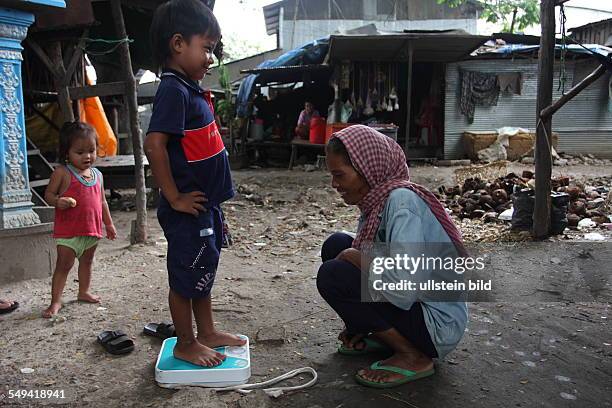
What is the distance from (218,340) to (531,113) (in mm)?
12528

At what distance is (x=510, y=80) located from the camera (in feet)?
41.7

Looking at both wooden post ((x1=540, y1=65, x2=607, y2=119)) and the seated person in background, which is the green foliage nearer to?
the seated person in background

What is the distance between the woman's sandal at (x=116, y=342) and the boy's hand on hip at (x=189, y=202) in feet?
2.88

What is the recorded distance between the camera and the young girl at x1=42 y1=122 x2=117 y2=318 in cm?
317

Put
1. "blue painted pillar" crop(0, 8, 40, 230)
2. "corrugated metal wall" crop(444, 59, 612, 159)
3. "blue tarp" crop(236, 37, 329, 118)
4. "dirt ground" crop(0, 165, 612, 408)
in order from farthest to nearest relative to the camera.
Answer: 1. "corrugated metal wall" crop(444, 59, 612, 159)
2. "blue tarp" crop(236, 37, 329, 118)
3. "blue painted pillar" crop(0, 8, 40, 230)
4. "dirt ground" crop(0, 165, 612, 408)

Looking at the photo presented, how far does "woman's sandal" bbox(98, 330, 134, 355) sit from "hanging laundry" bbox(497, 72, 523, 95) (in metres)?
12.1

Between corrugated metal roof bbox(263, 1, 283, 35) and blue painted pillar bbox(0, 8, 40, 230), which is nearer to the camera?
blue painted pillar bbox(0, 8, 40, 230)

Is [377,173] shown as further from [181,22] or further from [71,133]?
[71,133]

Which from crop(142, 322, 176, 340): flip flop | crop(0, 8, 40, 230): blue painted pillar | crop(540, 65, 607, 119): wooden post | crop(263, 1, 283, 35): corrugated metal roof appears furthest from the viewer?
crop(263, 1, 283, 35): corrugated metal roof

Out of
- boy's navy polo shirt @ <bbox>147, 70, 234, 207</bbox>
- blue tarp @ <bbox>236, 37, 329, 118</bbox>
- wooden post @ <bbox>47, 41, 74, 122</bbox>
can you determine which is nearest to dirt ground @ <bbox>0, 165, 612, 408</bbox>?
boy's navy polo shirt @ <bbox>147, 70, 234, 207</bbox>

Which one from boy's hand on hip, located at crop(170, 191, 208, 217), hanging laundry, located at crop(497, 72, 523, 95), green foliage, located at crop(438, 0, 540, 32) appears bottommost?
boy's hand on hip, located at crop(170, 191, 208, 217)

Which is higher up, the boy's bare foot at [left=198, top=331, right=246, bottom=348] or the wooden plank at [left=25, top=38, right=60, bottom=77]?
the wooden plank at [left=25, top=38, right=60, bottom=77]

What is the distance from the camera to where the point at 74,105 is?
7.50 metres

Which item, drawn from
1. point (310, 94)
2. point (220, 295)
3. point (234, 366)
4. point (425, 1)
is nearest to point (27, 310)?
point (220, 295)
